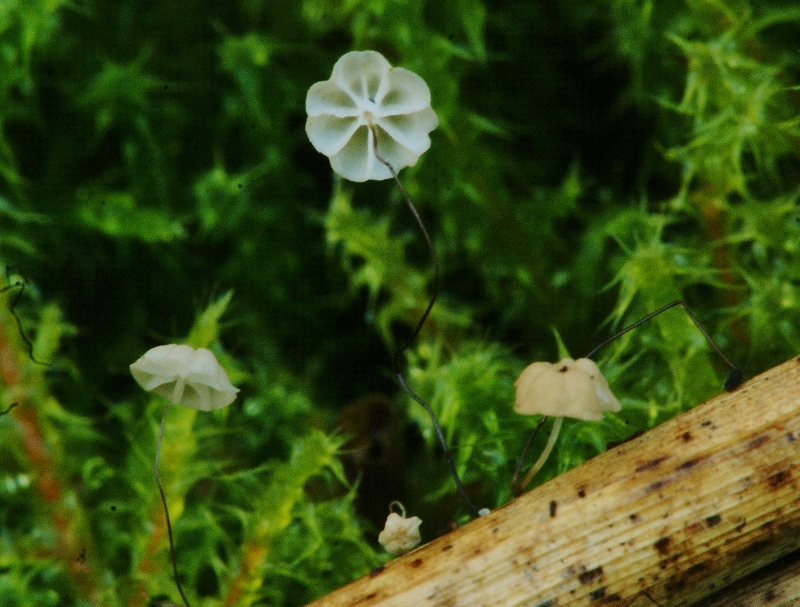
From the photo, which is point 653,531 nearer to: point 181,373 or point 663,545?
point 663,545

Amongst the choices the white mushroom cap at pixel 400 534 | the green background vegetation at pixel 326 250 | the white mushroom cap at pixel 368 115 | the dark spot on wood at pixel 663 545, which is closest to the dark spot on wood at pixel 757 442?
the dark spot on wood at pixel 663 545

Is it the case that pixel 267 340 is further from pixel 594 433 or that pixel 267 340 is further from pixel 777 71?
pixel 777 71

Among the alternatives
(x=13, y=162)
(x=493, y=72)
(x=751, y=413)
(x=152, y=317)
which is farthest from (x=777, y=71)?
(x=13, y=162)

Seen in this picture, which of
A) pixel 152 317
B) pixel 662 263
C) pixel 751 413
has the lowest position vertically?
pixel 751 413

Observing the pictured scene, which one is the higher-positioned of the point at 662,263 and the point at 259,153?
the point at 259,153

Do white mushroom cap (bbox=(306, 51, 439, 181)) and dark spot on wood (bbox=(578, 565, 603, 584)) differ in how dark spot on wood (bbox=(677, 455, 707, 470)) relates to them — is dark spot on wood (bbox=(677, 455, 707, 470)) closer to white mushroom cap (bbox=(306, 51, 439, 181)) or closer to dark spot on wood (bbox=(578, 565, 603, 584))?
dark spot on wood (bbox=(578, 565, 603, 584))

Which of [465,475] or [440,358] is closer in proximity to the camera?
[465,475]

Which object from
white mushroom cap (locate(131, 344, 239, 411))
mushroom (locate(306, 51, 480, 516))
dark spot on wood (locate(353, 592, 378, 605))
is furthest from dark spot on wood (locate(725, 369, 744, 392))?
white mushroom cap (locate(131, 344, 239, 411))
